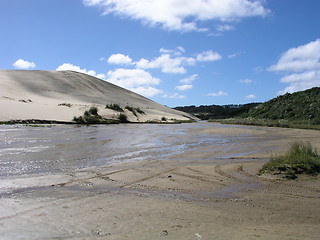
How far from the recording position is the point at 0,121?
19.6 meters

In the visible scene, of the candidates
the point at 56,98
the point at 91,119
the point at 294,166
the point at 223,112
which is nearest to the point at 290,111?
the point at 91,119

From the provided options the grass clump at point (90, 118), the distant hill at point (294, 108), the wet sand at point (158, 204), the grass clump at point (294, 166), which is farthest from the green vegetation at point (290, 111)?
the wet sand at point (158, 204)

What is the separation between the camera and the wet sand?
3.72 meters

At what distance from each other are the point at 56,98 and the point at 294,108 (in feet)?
87.3

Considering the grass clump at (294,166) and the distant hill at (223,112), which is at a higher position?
the distant hill at (223,112)

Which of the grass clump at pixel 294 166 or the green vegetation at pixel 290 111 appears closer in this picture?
the grass clump at pixel 294 166

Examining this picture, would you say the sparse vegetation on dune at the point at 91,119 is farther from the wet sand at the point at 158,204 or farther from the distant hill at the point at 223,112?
the distant hill at the point at 223,112

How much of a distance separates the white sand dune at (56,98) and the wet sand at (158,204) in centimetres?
1680

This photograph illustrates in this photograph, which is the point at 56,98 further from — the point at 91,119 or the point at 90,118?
the point at 91,119

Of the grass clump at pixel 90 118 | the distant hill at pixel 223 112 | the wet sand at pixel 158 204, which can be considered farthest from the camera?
the distant hill at pixel 223 112

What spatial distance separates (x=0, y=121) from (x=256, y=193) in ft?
60.2

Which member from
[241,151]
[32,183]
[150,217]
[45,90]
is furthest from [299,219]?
[45,90]

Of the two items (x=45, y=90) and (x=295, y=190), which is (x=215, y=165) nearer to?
(x=295, y=190)

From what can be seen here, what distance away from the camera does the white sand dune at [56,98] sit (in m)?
24.1
